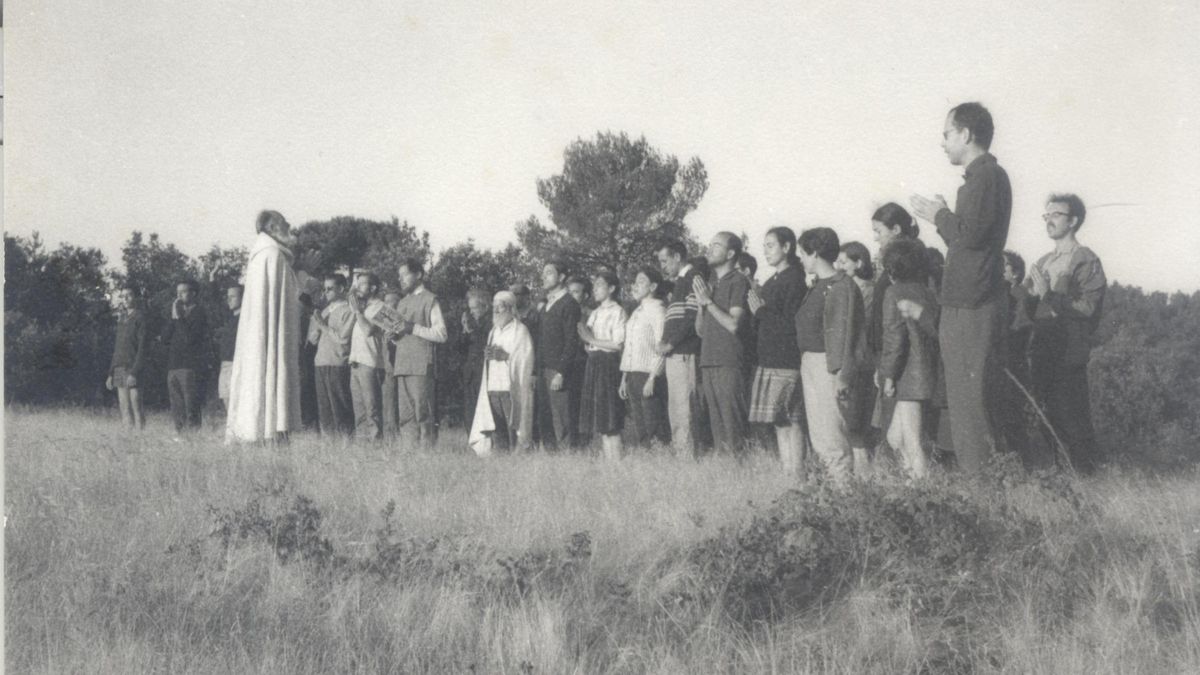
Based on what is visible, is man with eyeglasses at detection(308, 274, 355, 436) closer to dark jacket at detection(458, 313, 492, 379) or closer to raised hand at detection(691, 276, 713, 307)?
dark jacket at detection(458, 313, 492, 379)

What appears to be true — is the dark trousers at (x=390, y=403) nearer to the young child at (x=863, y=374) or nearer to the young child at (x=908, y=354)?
the young child at (x=863, y=374)

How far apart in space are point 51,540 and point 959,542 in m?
3.93

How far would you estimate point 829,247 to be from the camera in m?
6.46

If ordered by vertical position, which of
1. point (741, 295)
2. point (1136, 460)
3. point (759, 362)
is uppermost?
point (741, 295)

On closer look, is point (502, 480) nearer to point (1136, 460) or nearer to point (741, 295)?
point (741, 295)

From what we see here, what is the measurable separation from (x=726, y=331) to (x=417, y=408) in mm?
3201

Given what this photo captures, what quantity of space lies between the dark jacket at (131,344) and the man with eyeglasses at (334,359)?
1515 millimetres

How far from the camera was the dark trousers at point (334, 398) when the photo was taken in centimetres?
1026

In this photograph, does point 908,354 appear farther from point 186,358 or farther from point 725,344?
point 186,358

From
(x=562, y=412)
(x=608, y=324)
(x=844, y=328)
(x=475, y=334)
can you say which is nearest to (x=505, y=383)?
(x=562, y=412)

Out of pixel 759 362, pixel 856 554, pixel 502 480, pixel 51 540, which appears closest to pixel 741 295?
pixel 759 362

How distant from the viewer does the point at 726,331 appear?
709 centimetres

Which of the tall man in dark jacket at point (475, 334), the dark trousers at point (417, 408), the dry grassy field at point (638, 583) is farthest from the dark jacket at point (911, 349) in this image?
the tall man in dark jacket at point (475, 334)

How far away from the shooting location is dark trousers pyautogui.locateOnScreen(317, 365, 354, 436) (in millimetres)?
10258
